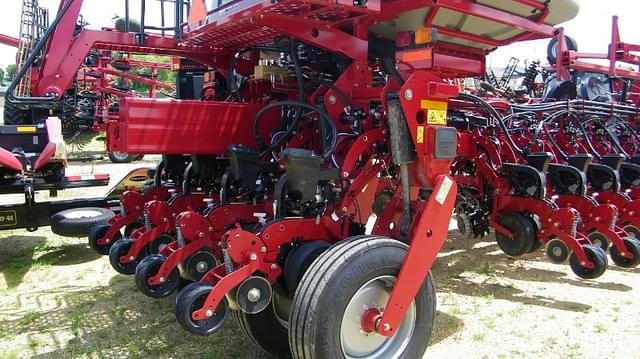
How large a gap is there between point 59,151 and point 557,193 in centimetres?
521

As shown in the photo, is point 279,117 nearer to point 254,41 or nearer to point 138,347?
point 254,41

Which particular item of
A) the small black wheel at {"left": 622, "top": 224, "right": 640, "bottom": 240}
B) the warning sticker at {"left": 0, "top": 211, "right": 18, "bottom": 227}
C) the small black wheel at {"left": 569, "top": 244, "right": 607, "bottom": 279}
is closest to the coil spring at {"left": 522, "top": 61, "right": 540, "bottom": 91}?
the small black wheel at {"left": 622, "top": 224, "right": 640, "bottom": 240}

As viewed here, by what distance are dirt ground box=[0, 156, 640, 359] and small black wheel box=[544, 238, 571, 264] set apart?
34 centimetres

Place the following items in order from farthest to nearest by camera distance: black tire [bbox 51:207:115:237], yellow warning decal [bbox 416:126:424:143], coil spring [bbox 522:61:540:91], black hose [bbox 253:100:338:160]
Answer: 1. coil spring [bbox 522:61:540:91]
2. black tire [bbox 51:207:115:237]
3. black hose [bbox 253:100:338:160]
4. yellow warning decal [bbox 416:126:424:143]

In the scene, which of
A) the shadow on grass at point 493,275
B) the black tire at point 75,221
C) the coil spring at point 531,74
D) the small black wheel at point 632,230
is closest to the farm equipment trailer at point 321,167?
the shadow on grass at point 493,275

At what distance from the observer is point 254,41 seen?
4004 mm

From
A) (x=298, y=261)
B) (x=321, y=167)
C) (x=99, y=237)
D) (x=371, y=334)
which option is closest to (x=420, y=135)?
(x=321, y=167)

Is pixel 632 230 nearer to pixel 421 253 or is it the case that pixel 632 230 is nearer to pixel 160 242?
pixel 421 253

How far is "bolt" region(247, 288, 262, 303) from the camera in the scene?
2.83 m

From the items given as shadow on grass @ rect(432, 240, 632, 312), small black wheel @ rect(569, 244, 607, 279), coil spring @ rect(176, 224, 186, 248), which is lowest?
shadow on grass @ rect(432, 240, 632, 312)

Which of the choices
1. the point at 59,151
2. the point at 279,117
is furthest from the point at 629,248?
→ the point at 59,151

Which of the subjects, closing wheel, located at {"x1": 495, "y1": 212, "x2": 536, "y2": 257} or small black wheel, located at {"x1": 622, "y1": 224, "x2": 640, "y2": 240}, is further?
small black wheel, located at {"x1": 622, "y1": 224, "x2": 640, "y2": 240}

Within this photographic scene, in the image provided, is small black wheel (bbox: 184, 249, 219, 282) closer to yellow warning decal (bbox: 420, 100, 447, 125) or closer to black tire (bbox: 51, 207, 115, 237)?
yellow warning decal (bbox: 420, 100, 447, 125)

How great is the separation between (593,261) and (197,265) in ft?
10.9
